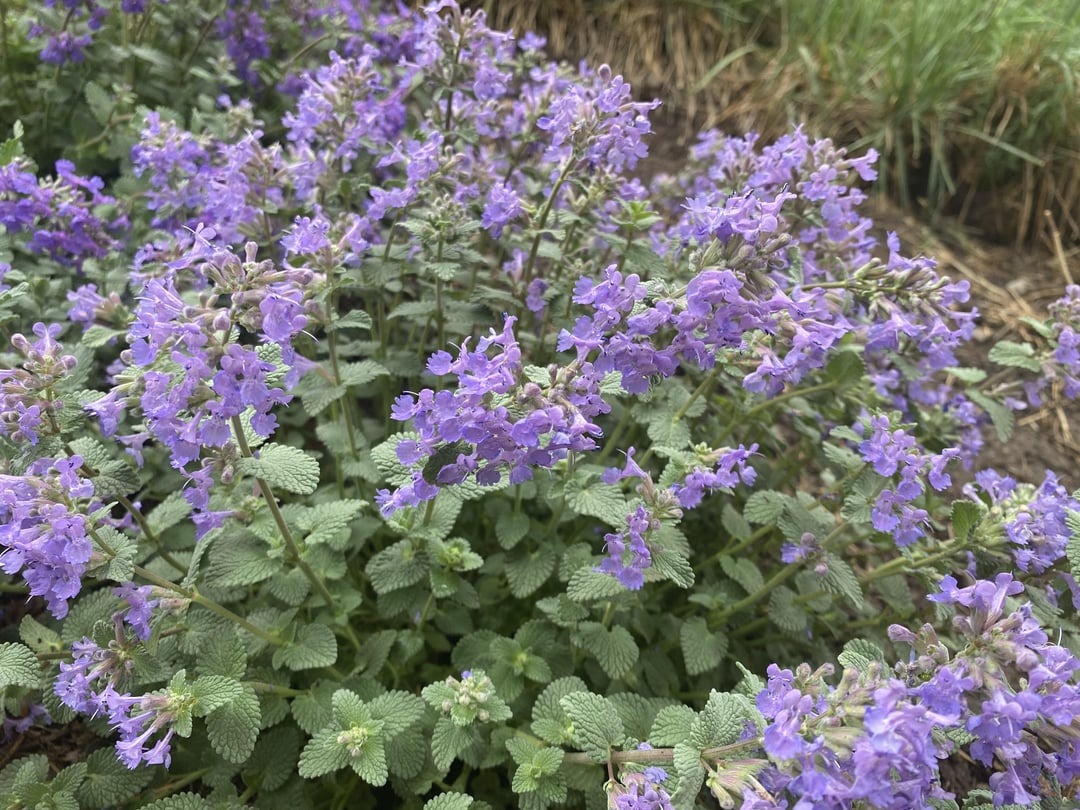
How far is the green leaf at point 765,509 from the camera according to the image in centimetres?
290

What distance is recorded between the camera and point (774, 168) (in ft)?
9.66

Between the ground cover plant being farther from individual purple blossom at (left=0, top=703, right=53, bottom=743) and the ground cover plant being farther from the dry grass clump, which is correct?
the dry grass clump

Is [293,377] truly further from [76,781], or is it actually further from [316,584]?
[76,781]

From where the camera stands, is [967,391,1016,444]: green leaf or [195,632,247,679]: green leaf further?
[967,391,1016,444]: green leaf

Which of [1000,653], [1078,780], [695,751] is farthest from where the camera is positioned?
[1078,780]

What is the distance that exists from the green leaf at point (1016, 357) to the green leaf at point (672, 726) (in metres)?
1.90

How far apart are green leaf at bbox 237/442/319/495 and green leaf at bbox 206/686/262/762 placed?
633 mm

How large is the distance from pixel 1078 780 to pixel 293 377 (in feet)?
8.10

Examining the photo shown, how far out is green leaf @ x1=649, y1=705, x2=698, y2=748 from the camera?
2.28 m

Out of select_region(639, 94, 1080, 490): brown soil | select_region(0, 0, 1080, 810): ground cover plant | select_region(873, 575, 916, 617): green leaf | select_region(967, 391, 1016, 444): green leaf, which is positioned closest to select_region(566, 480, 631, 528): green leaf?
select_region(0, 0, 1080, 810): ground cover plant

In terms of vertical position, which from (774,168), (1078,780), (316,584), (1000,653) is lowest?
(316,584)

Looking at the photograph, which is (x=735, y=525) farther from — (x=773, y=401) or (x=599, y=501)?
(x=599, y=501)

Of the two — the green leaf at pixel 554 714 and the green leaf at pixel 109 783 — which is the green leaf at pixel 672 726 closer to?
the green leaf at pixel 554 714

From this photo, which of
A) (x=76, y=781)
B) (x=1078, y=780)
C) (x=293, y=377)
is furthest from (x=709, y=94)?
(x=76, y=781)
